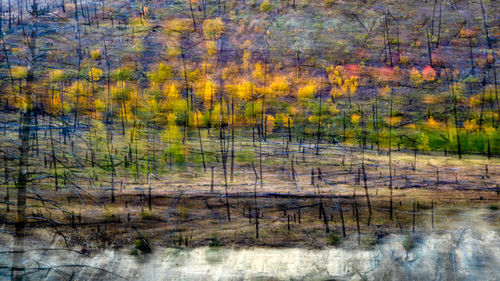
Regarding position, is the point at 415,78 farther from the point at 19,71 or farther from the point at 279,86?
the point at 19,71

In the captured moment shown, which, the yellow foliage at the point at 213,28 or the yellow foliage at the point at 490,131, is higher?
the yellow foliage at the point at 213,28

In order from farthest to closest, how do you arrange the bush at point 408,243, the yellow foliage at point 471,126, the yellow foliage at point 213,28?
1. the yellow foliage at point 213,28
2. the yellow foliage at point 471,126
3. the bush at point 408,243

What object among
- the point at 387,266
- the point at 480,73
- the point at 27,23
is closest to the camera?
the point at 387,266

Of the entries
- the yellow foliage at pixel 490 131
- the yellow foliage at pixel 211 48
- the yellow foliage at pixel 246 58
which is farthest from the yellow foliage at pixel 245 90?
the yellow foliage at pixel 490 131

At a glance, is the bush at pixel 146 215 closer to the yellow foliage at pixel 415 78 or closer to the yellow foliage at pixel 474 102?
the yellow foliage at pixel 415 78

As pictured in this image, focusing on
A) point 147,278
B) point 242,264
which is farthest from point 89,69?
point 242,264

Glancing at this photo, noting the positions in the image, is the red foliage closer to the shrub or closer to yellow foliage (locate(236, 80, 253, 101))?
yellow foliage (locate(236, 80, 253, 101))

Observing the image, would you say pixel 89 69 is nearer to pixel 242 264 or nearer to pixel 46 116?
pixel 46 116

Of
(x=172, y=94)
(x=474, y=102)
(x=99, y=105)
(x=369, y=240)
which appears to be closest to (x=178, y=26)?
(x=172, y=94)

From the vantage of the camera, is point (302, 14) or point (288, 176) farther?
point (302, 14)
